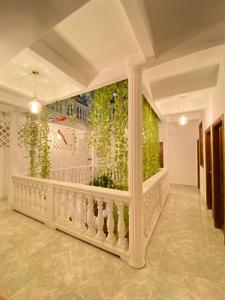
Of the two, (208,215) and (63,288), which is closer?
(63,288)

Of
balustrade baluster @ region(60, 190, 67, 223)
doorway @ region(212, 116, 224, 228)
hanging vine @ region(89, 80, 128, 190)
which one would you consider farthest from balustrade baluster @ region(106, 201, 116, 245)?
doorway @ region(212, 116, 224, 228)

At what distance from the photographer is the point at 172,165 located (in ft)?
21.0

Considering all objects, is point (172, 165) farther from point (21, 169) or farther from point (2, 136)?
point (2, 136)

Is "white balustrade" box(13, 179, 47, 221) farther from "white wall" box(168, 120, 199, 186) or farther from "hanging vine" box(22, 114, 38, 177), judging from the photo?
"white wall" box(168, 120, 199, 186)

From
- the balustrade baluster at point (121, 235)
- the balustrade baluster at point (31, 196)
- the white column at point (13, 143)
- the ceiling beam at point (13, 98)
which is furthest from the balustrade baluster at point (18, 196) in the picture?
the balustrade baluster at point (121, 235)

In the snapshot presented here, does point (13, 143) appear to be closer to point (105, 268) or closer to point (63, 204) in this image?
point (63, 204)

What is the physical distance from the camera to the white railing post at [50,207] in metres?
2.69

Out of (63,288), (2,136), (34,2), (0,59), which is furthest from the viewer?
(2,136)

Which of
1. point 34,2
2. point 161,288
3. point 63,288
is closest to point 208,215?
point 161,288

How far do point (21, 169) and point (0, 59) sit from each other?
3648 mm

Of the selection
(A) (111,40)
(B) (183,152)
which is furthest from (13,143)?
(B) (183,152)

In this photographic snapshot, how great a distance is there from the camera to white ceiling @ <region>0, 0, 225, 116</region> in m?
1.18

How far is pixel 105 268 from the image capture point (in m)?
1.74

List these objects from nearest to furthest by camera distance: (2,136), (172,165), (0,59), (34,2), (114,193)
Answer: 1. (34,2)
2. (0,59)
3. (114,193)
4. (2,136)
5. (172,165)
